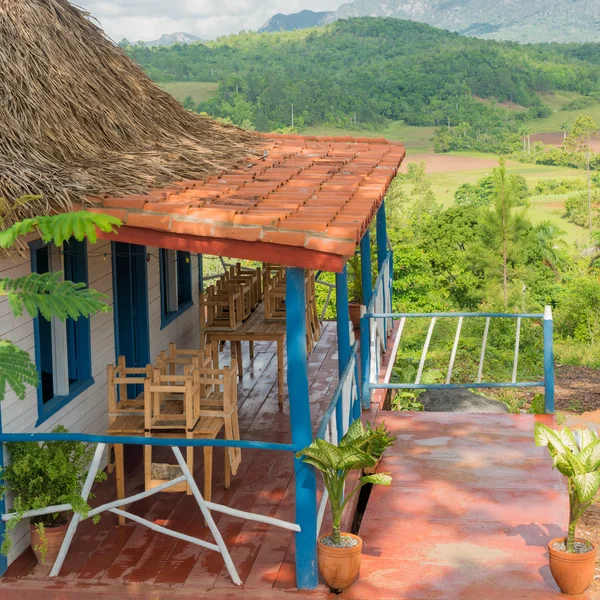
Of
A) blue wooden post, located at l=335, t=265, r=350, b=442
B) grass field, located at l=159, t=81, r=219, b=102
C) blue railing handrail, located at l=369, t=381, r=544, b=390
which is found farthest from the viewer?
grass field, located at l=159, t=81, r=219, b=102

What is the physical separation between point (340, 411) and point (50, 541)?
2.23 m

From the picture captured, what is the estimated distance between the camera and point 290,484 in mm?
7254

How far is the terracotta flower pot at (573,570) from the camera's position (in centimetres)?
547

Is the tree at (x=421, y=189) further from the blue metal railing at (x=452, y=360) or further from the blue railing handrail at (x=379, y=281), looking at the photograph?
the blue metal railing at (x=452, y=360)

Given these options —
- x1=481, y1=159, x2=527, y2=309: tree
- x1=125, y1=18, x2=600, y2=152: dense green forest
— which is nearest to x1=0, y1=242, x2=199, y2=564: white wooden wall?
x1=481, y1=159, x2=527, y2=309: tree

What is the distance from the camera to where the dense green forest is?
85.6m

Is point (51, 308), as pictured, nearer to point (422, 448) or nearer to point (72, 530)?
point (72, 530)

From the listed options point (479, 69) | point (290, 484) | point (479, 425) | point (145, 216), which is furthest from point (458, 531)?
point (479, 69)

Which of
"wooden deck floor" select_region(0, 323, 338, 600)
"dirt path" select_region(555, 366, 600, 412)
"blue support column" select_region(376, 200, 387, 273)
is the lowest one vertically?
"dirt path" select_region(555, 366, 600, 412)

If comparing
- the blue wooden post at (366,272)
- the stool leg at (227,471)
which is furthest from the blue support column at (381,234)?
the stool leg at (227,471)

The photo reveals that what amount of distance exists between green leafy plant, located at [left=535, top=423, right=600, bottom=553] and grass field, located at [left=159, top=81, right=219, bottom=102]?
8008 centimetres

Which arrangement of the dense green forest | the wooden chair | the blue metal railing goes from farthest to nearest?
the dense green forest → the blue metal railing → the wooden chair

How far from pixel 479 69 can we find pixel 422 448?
3589 inches

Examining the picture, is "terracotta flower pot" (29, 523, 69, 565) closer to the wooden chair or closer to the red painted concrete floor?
the wooden chair
